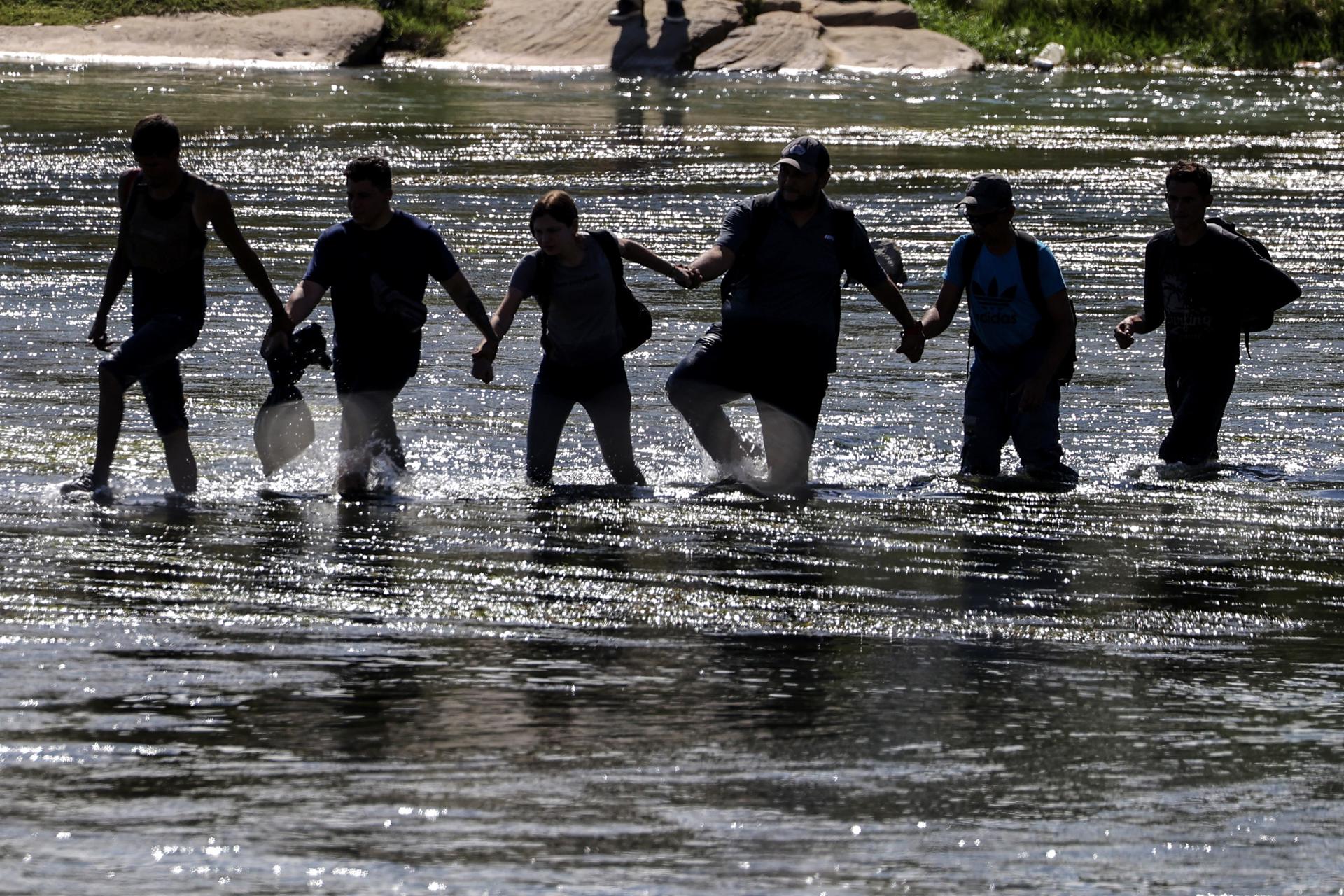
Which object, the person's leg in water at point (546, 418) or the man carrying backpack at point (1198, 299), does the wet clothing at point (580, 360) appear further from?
the man carrying backpack at point (1198, 299)

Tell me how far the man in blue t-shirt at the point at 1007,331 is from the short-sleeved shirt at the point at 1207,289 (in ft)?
2.19

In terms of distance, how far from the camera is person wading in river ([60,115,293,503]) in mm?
8445

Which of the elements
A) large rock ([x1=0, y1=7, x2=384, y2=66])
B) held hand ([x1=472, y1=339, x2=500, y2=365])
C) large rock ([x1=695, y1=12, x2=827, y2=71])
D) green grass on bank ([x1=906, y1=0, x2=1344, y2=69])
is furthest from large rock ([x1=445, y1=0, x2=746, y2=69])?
held hand ([x1=472, y1=339, x2=500, y2=365])

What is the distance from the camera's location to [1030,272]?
885 cm

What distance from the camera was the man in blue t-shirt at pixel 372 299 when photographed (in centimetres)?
866

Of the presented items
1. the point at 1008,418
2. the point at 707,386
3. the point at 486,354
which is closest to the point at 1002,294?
the point at 1008,418

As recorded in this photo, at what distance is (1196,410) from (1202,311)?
1.60 ft

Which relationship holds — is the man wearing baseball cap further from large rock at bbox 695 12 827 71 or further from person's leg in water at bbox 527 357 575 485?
large rock at bbox 695 12 827 71

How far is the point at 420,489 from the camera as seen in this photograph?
9.20 metres

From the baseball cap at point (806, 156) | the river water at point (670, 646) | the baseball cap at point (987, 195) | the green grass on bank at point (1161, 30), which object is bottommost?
the river water at point (670, 646)

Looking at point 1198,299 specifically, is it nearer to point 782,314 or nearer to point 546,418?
point 782,314

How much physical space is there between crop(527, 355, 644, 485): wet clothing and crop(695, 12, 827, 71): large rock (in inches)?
1058

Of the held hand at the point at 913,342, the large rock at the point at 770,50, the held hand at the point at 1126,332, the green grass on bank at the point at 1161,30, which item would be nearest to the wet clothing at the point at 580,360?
the held hand at the point at 913,342

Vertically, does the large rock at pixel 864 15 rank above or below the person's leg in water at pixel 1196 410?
above
